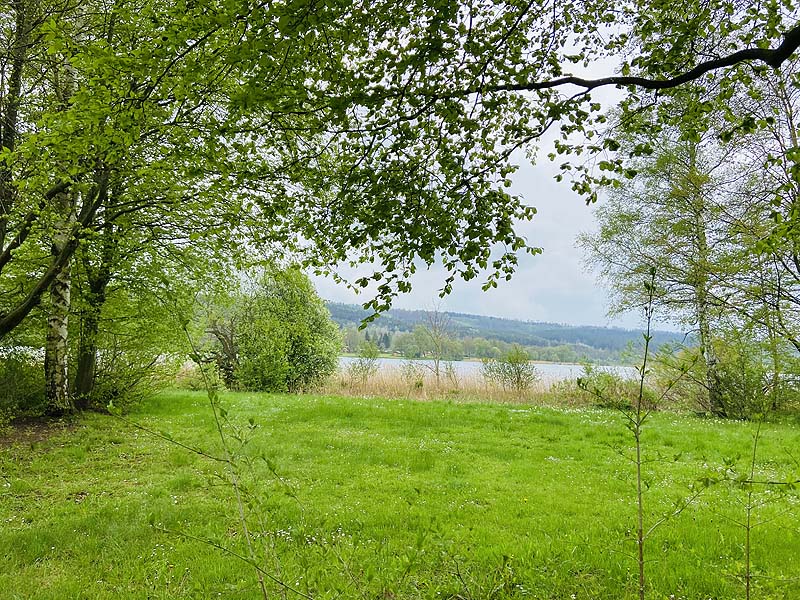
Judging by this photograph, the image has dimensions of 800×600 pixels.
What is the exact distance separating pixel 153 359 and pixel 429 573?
35.4ft

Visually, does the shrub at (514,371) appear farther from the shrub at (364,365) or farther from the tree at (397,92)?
the tree at (397,92)

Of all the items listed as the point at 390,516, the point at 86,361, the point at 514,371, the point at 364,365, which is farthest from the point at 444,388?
the point at 390,516

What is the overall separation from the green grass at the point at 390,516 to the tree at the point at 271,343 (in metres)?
9.39

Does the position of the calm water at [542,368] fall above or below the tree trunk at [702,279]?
below

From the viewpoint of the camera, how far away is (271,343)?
66.3 feet

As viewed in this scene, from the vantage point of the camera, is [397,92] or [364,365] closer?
[397,92]

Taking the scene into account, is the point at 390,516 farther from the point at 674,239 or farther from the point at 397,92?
the point at 674,239

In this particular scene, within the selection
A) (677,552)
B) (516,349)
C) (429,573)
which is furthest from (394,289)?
(516,349)

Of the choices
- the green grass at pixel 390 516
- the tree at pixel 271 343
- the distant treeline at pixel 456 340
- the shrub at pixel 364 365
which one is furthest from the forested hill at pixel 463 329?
the green grass at pixel 390 516

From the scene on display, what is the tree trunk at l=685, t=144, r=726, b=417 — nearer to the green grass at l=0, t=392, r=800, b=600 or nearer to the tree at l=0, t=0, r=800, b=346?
the green grass at l=0, t=392, r=800, b=600

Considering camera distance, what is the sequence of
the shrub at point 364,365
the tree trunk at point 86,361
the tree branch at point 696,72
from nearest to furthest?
the tree branch at point 696,72, the tree trunk at point 86,361, the shrub at point 364,365

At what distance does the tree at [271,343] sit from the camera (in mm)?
Result: 20219

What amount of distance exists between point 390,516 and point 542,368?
1533 centimetres

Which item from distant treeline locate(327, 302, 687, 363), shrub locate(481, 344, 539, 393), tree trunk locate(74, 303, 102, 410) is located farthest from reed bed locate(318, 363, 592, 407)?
tree trunk locate(74, 303, 102, 410)
